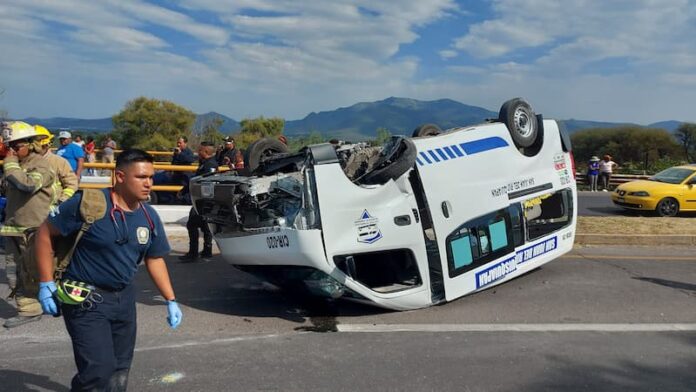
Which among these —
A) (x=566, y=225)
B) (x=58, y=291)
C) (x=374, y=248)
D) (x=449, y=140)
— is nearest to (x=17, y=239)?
(x=58, y=291)

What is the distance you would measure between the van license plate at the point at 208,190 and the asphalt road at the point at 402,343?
4.03 feet

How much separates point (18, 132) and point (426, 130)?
14.8ft

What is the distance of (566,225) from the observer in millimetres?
6797

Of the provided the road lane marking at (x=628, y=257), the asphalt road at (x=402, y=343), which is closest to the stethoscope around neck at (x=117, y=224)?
the asphalt road at (x=402, y=343)

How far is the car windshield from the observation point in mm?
14500

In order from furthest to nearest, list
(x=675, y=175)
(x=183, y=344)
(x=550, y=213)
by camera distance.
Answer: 1. (x=675, y=175)
2. (x=550, y=213)
3. (x=183, y=344)

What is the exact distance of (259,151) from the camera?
622 centimetres

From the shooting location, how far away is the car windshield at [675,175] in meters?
14.5

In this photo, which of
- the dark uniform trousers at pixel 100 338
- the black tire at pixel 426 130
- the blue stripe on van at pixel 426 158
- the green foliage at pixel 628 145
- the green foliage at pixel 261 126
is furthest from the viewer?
the green foliage at pixel 628 145

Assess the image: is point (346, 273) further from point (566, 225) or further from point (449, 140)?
point (566, 225)

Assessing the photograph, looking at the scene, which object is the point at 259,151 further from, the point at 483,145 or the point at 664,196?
the point at 664,196

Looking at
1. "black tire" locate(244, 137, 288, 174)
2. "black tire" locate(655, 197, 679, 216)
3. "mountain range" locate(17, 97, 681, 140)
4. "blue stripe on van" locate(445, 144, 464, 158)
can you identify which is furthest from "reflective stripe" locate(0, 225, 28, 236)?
"mountain range" locate(17, 97, 681, 140)

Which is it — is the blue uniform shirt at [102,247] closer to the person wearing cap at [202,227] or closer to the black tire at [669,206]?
the person wearing cap at [202,227]

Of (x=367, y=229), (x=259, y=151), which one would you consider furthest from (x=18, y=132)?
(x=367, y=229)
